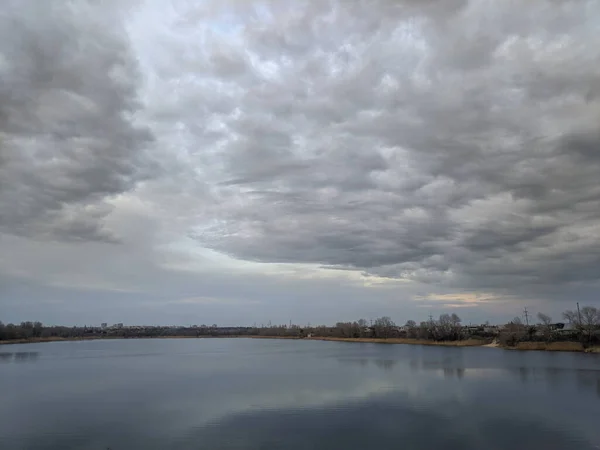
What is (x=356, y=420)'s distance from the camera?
85.1 ft

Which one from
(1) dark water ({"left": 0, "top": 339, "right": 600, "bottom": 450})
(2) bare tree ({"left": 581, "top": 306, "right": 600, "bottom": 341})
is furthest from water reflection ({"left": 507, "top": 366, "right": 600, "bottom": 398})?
(2) bare tree ({"left": 581, "top": 306, "right": 600, "bottom": 341})

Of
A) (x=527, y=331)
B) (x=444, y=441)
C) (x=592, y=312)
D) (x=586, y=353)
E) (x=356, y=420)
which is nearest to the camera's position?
(x=444, y=441)

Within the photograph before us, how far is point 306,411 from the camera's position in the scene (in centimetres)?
2859

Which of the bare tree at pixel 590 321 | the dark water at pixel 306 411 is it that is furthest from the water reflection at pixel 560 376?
the bare tree at pixel 590 321

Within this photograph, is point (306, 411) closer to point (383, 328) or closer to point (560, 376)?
point (560, 376)

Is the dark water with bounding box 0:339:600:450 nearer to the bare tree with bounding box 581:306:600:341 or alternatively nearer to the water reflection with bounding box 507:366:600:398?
the water reflection with bounding box 507:366:600:398

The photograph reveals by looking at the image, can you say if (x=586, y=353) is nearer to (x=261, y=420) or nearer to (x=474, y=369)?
(x=474, y=369)

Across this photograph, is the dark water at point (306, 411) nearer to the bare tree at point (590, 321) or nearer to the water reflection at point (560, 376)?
the water reflection at point (560, 376)

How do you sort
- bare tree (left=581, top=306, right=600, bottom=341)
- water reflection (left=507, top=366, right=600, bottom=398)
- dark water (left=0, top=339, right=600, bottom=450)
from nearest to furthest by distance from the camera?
dark water (left=0, top=339, right=600, bottom=450) → water reflection (left=507, top=366, right=600, bottom=398) → bare tree (left=581, top=306, right=600, bottom=341)

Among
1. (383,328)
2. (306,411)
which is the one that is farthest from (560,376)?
(383,328)

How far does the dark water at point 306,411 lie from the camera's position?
71.6 feet

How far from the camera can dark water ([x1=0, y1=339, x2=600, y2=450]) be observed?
21828 mm

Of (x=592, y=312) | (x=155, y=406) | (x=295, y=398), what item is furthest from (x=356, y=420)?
(x=592, y=312)

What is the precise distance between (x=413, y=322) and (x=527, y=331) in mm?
84994
